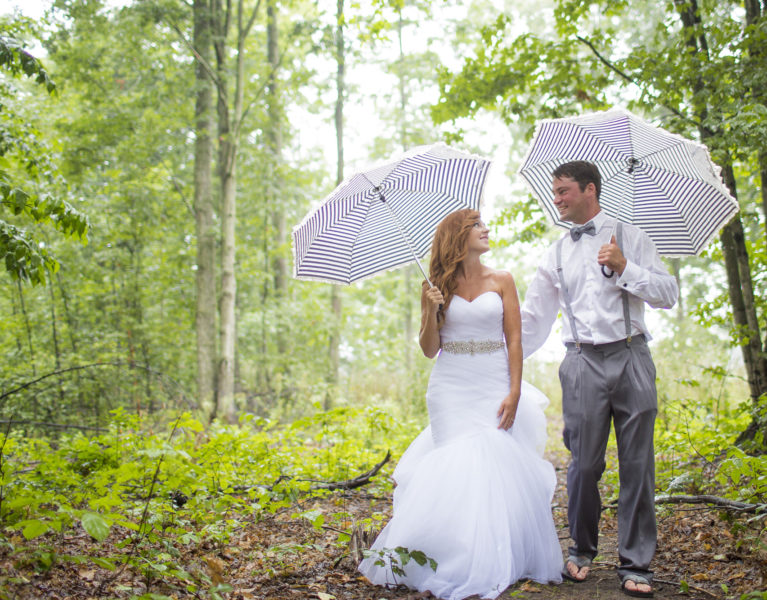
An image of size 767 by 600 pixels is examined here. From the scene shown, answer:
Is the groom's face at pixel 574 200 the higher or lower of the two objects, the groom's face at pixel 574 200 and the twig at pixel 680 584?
the higher

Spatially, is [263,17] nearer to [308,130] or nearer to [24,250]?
[308,130]

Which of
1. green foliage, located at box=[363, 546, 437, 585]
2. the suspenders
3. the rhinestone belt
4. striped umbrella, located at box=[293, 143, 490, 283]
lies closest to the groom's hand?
the suspenders

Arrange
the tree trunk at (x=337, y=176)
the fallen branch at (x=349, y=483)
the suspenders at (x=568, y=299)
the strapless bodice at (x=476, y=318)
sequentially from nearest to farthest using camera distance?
the suspenders at (x=568, y=299) < the strapless bodice at (x=476, y=318) < the fallen branch at (x=349, y=483) < the tree trunk at (x=337, y=176)

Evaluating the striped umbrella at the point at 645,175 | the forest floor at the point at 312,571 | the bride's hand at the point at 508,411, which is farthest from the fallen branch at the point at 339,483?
the striped umbrella at the point at 645,175

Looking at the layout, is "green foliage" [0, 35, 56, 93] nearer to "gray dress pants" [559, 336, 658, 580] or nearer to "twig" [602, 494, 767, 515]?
"gray dress pants" [559, 336, 658, 580]

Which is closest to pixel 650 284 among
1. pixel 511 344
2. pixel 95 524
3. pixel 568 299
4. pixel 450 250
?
pixel 568 299

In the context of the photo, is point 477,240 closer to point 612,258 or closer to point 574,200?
point 574,200

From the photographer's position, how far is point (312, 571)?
156 inches

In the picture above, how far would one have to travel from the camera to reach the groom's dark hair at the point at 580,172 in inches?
153

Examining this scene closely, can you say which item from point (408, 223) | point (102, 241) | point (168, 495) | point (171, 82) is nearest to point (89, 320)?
point (102, 241)

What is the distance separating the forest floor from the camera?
120 inches

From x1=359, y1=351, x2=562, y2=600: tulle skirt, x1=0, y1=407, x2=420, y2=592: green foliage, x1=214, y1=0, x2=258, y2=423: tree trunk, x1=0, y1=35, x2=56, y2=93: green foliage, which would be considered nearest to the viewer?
x1=0, y1=407, x2=420, y2=592: green foliage

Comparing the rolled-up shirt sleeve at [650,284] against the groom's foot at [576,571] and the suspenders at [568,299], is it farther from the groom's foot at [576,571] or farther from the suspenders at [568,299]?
the groom's foot at [576,571]

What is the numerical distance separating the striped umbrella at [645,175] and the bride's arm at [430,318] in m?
1.02
